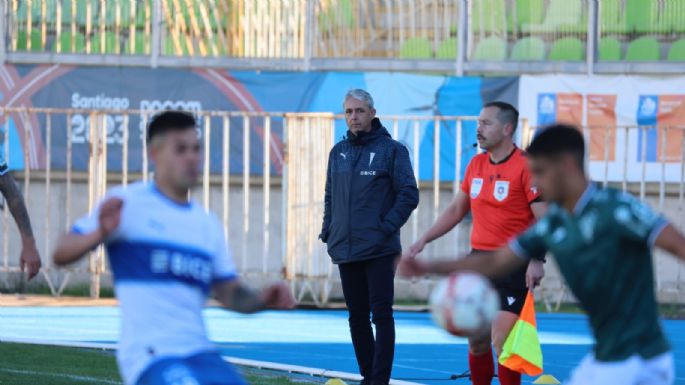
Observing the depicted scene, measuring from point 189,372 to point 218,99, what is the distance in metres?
15.8

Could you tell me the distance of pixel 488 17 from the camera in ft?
71.2

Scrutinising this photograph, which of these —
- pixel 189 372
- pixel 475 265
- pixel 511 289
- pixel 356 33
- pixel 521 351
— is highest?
pixel 356 33

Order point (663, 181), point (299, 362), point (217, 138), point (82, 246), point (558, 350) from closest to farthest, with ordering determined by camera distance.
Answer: point (82, 246) → point (299, 362) → point (558, 350) → point (663, 181) → point (217, 138)

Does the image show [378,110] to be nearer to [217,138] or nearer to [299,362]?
[217,138]

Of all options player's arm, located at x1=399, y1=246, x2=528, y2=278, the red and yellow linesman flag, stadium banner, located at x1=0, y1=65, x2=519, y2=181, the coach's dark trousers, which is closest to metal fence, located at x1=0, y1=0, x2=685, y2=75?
stadium banner, located at x1=0, y1=65, x2=519, y2=181

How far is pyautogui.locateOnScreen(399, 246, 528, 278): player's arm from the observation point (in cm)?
623

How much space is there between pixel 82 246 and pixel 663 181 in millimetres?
14854

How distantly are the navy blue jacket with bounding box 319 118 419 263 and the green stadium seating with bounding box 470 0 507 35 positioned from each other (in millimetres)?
11191

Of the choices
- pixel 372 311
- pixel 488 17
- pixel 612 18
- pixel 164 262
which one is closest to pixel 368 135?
pixel 372 311

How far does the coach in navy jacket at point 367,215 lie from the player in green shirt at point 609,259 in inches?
180

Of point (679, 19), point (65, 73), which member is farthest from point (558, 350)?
point (65, 73)

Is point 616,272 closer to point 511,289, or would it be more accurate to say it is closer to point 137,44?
point 511,289

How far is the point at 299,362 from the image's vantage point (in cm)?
1312

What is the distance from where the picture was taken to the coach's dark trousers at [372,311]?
33.7 ft
